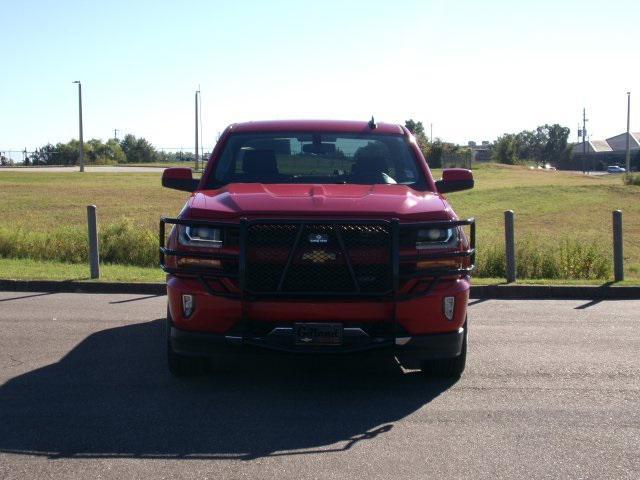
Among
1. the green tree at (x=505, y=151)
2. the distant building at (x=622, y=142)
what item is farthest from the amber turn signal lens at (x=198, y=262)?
the distant building at (x=622, y=142)

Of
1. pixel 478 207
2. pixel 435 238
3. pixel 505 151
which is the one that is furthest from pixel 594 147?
pixel 435 238

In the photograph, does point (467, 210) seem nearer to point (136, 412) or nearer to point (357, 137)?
point (357, 137)

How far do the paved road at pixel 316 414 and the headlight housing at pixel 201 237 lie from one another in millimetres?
1035

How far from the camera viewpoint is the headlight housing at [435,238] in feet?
19.4

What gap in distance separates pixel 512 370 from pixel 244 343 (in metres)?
2.31

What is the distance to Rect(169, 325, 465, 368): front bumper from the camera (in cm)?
582

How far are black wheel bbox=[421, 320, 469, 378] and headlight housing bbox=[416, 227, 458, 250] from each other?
77cm

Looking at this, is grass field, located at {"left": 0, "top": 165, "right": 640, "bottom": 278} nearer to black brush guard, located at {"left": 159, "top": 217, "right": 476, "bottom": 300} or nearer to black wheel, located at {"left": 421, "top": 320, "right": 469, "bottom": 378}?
black wheel, located at {"left": 421, "top": 320, "right": 469, "bottom": 378}

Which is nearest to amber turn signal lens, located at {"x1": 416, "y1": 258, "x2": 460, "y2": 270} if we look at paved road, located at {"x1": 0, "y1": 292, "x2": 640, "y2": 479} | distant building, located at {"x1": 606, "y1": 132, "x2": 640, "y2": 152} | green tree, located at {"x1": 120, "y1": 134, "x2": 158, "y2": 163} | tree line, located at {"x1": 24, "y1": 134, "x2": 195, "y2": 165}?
paved road, located at {"x1": 0, "y1": 292, "x2": 640, "y2": 479}

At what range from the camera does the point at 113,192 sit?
141 ft

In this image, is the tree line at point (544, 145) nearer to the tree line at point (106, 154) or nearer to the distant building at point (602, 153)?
the distant building at point (602, 153)

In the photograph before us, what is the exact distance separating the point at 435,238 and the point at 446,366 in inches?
42.3

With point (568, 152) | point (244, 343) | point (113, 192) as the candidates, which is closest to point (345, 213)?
point (244, 343)

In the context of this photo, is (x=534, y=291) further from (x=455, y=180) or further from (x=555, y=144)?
(x=555, y=144)
